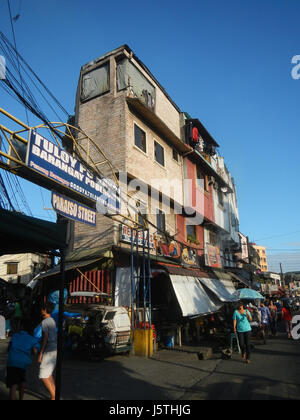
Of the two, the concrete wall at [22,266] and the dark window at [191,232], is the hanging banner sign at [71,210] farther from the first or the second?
the concrete wall at [22,266]

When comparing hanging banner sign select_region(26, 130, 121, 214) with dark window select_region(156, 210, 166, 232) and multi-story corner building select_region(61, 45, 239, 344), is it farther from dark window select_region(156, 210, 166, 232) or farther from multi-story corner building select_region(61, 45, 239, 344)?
dark window select_region(156, 210, 166, 232)

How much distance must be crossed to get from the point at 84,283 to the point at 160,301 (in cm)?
427

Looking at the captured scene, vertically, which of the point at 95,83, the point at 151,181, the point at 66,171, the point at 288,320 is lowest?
the point at 288,320

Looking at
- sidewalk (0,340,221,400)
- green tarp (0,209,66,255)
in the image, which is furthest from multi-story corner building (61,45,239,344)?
green tarp (0,209,66,255)

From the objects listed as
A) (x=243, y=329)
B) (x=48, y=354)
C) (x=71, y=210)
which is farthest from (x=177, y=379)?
(x=71, y=210)

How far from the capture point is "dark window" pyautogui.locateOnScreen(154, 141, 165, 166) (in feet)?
56.7

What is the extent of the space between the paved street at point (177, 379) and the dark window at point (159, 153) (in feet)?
35.6

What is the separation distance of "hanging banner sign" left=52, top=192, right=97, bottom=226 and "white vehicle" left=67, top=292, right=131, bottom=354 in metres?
3.86

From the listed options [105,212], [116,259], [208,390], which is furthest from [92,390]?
[116,259]

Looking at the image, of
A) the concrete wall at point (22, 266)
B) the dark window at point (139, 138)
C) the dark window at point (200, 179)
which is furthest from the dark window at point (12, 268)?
the dark window at point (139, 138)

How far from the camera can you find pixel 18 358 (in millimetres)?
4898

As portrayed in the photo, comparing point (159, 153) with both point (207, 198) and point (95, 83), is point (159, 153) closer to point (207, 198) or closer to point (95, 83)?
point (95, 83)

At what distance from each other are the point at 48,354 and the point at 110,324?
4925mm
